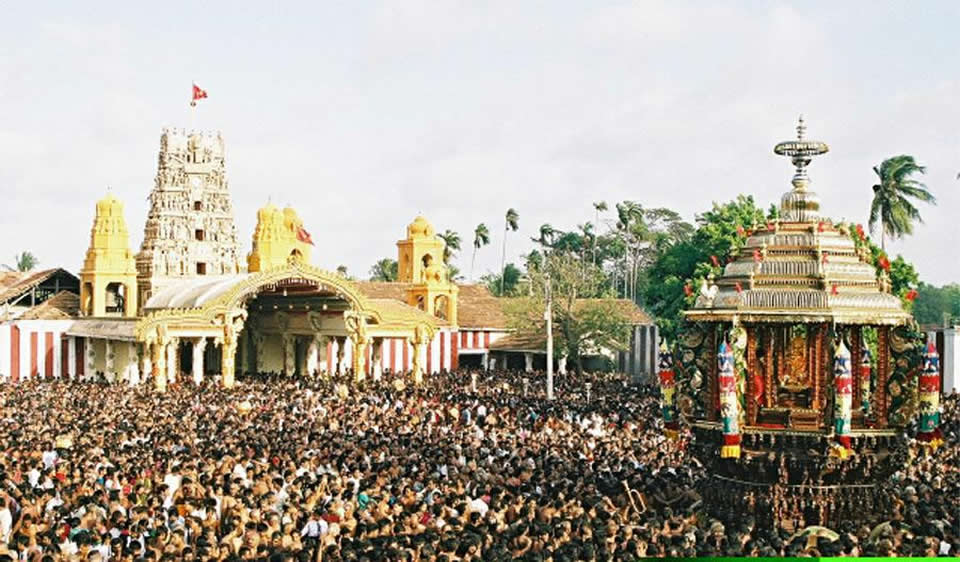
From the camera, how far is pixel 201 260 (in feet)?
183

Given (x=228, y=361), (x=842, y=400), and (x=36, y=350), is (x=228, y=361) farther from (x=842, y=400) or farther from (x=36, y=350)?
(x=842, y=400)

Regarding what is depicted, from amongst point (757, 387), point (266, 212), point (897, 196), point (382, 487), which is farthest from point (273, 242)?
point (757, 387)

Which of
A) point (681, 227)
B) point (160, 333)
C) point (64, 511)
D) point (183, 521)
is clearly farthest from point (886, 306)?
point (681, 227)

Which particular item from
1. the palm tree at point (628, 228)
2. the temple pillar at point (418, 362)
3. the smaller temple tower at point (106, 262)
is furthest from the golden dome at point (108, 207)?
the palm tree at point (628, 228)

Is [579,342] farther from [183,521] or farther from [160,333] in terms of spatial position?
[183,521]

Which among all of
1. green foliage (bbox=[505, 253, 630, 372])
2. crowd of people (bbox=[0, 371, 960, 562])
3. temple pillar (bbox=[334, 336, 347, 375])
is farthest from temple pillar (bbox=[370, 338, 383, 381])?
crowd of people (bbox=[0, 371, 960, 562])

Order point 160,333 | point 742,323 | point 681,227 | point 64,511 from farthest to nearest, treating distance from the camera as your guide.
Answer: point 681,227 → point 160,333 → point 742,323 → point 64,511

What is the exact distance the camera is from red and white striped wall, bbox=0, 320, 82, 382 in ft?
153

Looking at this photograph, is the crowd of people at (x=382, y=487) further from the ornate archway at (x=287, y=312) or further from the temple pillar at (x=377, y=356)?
the temple pillar at (x=377, y=356)

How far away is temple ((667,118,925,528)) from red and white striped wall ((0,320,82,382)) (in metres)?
36.1

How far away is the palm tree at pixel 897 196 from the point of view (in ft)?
144

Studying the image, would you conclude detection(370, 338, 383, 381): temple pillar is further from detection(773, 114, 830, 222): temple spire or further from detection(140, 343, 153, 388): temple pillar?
detection(773, 114, 830, 222): temple spire

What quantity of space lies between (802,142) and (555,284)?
31.2 meters

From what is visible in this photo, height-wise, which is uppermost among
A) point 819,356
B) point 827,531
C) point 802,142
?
point 802,142
